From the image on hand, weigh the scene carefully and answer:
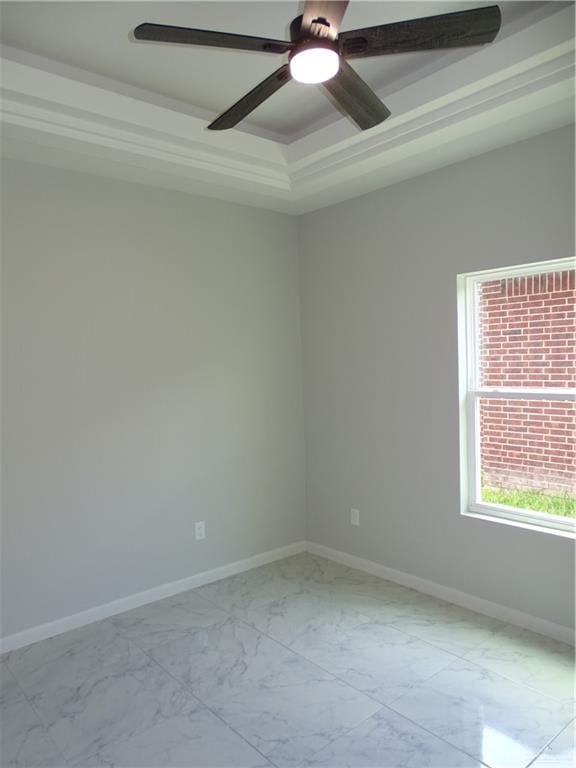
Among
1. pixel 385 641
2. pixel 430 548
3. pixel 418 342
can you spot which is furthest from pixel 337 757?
pixel 418 342

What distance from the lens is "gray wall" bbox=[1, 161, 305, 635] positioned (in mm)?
2912

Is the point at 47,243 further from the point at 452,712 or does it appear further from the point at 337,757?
the point at 452,712

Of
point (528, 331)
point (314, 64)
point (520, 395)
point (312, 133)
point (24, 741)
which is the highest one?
point (312, 133)

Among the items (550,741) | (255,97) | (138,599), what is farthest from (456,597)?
(255,97)

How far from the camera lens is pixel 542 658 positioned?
260 cm

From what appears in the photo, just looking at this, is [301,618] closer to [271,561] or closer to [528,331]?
[271,561]

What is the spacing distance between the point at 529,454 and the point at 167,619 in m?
2.30

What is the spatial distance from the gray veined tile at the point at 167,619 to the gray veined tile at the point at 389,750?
1168mm

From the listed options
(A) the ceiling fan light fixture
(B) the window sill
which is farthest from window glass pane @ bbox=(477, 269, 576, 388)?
(A) the ceiling fan light fixture

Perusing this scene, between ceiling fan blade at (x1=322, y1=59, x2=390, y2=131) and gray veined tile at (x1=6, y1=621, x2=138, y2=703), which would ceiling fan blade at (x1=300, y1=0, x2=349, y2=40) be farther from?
gray veined tile at (x1=6, y1=621, x2=138, y2=703)

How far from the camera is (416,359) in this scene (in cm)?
339

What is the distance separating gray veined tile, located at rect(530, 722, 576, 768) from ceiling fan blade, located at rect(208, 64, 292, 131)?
2.60 metres

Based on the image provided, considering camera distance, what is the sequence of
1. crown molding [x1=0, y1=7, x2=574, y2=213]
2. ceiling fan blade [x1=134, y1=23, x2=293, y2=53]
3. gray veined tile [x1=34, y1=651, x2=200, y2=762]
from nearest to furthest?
ceiling fan blade [x1=134, y1=23, x2=293, y2=53], gray veined tile [x1=34, y1=651, x2=200, y2=762], crown molding [x1=0, y1=7, x2=574, y2=213]

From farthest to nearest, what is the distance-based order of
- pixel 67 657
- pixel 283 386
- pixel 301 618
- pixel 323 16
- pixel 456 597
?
pixel 283 386 → pixel 456 597 → pixel 301 618 → pixel 67 657 → pixel 323 16
